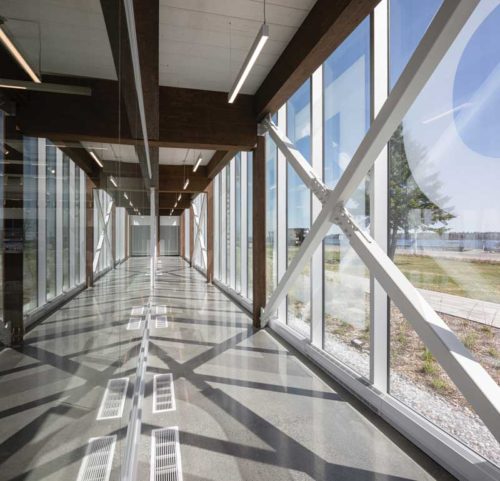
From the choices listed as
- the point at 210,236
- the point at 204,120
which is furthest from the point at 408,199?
the point at 210,236

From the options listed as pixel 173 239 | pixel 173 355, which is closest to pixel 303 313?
pixel 173 355

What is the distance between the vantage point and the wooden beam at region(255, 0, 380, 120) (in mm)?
3129

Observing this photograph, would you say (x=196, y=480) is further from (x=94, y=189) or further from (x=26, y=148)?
(x=26, y=148)

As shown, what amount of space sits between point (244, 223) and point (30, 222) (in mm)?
8098

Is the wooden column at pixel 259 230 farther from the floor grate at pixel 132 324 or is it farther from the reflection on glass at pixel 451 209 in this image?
the reflection on glass at pixel 451 209

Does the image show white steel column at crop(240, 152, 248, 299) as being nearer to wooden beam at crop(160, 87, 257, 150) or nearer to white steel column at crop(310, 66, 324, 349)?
wooden beam at crop(160, 87, 257, 150)

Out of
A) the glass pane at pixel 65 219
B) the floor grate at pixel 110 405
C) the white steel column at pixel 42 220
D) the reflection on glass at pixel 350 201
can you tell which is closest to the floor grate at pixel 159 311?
the reflection on glass at pixel 350 201

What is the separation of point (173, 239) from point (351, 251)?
25782mm

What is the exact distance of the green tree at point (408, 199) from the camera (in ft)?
8.89

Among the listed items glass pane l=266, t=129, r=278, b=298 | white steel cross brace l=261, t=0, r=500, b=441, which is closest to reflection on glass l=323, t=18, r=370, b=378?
white steel cross brace l=261, t=0, r=500, b=441

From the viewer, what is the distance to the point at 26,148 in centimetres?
56

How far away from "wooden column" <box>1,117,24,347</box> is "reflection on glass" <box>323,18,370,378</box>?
340 cm

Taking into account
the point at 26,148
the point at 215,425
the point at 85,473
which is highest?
the point at 26,148

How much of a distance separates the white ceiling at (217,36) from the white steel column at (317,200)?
0.71 metres
